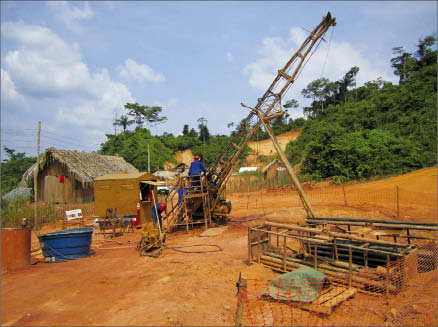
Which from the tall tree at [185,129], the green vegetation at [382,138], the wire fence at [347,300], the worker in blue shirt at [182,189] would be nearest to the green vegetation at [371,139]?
the green vegetation at [382,138]

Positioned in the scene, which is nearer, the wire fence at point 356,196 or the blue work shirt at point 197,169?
the blue work shirt at point 197,169

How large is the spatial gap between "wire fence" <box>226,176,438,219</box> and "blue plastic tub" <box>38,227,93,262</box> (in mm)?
11947

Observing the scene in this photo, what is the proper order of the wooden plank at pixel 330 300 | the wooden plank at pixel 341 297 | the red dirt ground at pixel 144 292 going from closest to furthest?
1. the red dirt ground at pixel 144 292
2. the wooden plank at pixel 330 300
3. the wooden plank at pixel 341 297

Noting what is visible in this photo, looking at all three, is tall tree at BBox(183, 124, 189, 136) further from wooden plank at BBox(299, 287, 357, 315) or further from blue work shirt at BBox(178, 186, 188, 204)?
wooden plank at BBox(299, 287, 357, 315)

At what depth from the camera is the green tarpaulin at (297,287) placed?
17.9 ft

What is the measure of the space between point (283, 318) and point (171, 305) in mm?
1849

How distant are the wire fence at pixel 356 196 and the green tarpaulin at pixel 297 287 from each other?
10.3 metres

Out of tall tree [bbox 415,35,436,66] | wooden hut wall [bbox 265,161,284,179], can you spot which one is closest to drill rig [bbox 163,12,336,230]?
wooden hut wall [bbox 265,161,284,179]

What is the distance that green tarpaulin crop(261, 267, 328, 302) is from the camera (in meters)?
5.46

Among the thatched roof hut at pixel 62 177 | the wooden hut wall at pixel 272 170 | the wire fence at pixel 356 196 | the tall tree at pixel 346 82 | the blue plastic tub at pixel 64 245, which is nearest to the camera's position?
the blue plastic tub at pixel 64 245

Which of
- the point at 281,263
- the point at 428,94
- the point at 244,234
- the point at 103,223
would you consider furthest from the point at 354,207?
the point at 428,94

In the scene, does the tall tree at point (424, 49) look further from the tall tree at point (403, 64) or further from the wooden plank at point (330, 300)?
the wooden plank at point (330, 300)

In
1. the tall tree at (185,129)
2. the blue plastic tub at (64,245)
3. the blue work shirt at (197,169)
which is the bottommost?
the blue plastic tub at (64,245)

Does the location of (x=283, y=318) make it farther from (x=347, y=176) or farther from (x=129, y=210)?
(x=347, y=176)
